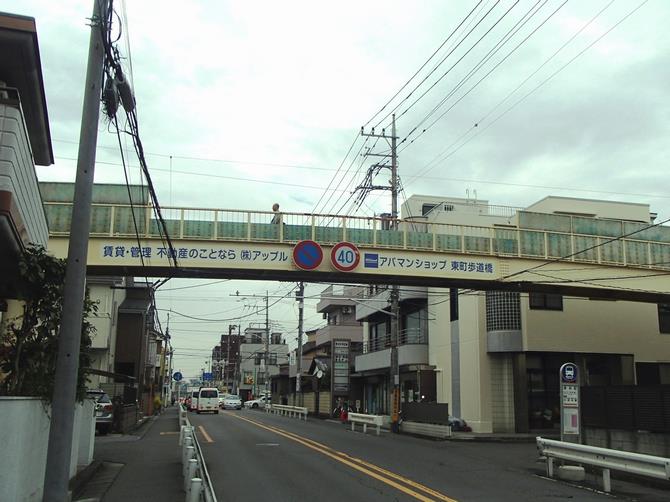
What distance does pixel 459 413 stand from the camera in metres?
30.2

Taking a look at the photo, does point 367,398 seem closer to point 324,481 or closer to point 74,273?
point 324,481

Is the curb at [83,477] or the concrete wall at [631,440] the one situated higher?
the concrete wall at [631,440]

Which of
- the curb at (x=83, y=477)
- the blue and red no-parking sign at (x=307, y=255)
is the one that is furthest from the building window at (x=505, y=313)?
the curb at (x=83, y=477)

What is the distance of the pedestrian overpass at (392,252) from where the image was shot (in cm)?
Answer: 2005

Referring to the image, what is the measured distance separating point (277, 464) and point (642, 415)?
9161 mm

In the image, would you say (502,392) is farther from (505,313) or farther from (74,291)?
(74,291)

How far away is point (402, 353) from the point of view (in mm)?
35938

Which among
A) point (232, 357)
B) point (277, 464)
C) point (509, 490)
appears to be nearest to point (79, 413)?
point (277, 464)

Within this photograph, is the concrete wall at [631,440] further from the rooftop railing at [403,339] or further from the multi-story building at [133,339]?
the multi-story building at [133,339]

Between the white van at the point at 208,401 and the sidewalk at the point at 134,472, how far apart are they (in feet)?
89.8

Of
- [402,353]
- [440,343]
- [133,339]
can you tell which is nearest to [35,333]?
[440,343]

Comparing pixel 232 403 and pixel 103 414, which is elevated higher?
pixel 103 414

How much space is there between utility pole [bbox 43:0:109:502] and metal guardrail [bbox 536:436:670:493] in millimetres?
8944

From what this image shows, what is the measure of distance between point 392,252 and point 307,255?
2999 mm
